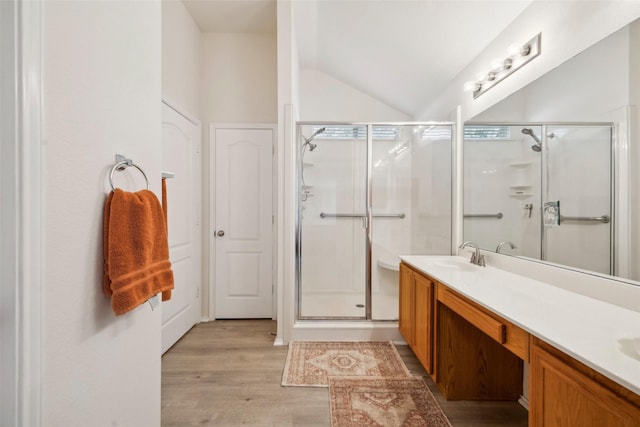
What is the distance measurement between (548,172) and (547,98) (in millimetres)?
409

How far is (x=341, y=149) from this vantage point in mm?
2828

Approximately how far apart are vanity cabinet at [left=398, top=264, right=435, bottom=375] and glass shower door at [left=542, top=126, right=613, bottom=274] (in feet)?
2.28

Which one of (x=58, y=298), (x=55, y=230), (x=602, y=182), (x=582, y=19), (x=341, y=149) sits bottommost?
(x=58, y=298)

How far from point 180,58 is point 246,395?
2.77 meters

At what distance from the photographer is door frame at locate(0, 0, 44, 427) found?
59 centimetres

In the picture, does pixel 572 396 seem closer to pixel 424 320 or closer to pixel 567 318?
pixel 567 318

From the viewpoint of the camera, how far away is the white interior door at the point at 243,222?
9.90 feet

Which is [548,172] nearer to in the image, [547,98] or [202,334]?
[547,98]

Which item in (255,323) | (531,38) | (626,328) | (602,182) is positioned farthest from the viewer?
(255,323)

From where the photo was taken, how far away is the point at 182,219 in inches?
104

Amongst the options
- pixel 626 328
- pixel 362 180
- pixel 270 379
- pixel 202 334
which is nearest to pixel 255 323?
pixel 202 334

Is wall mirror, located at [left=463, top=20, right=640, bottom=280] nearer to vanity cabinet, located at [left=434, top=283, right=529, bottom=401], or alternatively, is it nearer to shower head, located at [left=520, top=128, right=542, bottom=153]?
shower head, located at [left=520, top=128, right=542, bottom=153]

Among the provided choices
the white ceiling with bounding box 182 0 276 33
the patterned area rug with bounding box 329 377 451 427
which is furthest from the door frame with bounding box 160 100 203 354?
the patterned area rug with bounding box 329 377 451 427

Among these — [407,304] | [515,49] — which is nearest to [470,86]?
[515,49]
